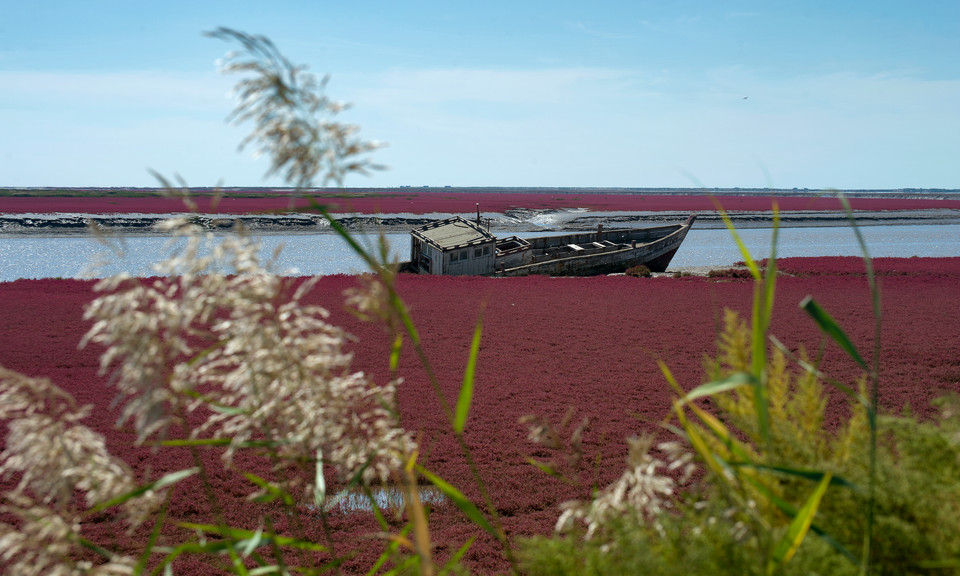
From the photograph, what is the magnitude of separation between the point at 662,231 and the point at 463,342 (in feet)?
65.9

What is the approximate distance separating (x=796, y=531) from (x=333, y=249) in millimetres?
32078

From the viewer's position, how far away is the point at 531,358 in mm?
10805

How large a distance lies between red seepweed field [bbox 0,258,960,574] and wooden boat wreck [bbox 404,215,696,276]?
5.90 ft

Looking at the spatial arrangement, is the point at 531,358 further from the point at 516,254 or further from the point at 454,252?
the point at 516,254

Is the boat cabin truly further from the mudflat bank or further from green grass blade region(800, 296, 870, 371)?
green grass blade region(800, 296, 870, 371)

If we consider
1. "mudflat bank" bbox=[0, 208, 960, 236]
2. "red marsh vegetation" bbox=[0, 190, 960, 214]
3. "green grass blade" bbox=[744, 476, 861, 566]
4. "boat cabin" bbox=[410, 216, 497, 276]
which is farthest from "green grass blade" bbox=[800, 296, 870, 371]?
"red marsh vegetation" bbox=[0, 190, 960, 214]

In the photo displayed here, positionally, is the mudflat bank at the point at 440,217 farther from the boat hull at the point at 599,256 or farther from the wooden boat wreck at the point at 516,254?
the boat hull at the point at 599,256

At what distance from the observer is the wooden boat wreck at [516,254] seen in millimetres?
22234

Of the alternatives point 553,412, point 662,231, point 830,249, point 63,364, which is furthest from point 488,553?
point 830,249

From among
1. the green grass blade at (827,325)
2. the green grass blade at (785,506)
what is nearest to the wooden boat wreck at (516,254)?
the green grass blade at (785,506)

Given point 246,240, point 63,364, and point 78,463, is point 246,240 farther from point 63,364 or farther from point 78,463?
point 63,364

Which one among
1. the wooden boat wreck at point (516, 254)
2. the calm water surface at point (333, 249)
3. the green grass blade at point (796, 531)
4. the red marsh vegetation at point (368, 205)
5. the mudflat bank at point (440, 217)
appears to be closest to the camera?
the green grass blade at point (796, 531)

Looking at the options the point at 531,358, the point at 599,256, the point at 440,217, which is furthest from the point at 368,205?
the point at 531,358

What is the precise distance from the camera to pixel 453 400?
27.0 ft
